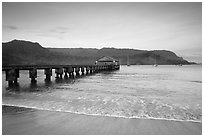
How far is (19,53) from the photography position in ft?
598

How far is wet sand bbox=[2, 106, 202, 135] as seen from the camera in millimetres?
5312

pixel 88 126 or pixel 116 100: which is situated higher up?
pixel 88 126

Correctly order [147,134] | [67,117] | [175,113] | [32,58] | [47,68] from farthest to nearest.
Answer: [32,58], [47,68], [175,113], [67,117], [147,134]

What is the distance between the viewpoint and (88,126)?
19.0 feet

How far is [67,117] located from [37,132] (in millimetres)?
1758

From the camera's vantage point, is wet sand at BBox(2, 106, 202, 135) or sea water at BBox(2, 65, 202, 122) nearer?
wet sand at BBox(2, 106, 202, 135)

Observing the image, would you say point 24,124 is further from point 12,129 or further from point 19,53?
point 19,53

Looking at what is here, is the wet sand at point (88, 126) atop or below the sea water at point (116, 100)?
atop

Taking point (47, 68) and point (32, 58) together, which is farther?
point (32, 58)

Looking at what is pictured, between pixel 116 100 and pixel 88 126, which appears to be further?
pixel 116 100

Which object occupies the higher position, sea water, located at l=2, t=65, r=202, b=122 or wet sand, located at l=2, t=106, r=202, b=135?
wet sand, located at l=2, t=106, r=202, b=135

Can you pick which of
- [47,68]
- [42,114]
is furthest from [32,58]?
[42,114]

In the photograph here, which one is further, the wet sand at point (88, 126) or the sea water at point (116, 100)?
the sea water at point (116, 100)

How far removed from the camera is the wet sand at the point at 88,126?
17.4 ft
